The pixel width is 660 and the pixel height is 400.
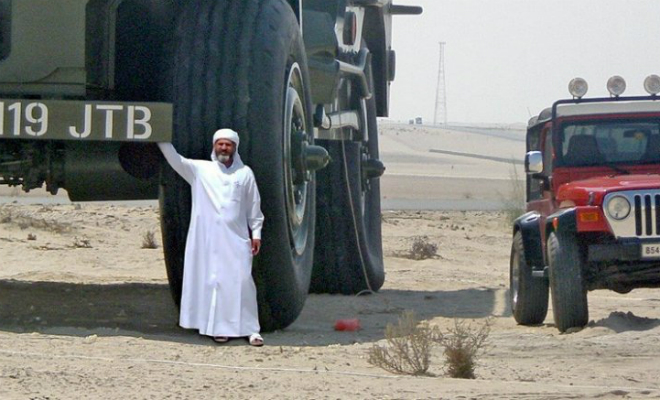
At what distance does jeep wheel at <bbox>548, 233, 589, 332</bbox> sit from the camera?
11125 mm

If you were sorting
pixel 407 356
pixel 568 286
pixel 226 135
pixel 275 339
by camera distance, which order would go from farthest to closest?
pixel 568 286, pixel 275 339, pixel 226 135, pixel 407 356

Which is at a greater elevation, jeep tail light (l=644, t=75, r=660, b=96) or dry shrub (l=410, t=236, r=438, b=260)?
jeep tail light (l=644, t=75, r=660, b=96)

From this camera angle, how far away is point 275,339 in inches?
392

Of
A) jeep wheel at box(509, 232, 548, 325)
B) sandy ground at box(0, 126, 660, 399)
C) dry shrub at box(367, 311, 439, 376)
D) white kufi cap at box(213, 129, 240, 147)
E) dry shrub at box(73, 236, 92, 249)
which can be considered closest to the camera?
sandy ground at box(0, 126, 660, 399)

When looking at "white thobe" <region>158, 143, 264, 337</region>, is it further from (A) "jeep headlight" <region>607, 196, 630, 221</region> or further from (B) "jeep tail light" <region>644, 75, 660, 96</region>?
(B) "jeep tail light" <region>644, 75, 660, 96</region>

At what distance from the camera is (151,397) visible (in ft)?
23.9

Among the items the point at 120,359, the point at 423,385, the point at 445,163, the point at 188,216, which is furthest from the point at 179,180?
the point at 445,163

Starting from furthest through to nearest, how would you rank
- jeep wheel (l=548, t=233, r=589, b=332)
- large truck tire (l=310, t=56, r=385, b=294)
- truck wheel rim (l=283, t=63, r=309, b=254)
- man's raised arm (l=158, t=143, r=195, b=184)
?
large truck tire (l=310, t=56, r=385, b=294), jeep wheel (l=548, t=233, r=589, b=332), truck wheel rim (l=283, t=63, r=309, b=254), man's raised arm (l=158, t=143, r=195, b=184)

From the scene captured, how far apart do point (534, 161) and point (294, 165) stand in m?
2.31

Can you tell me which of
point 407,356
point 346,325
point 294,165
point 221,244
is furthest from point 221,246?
point 346,325

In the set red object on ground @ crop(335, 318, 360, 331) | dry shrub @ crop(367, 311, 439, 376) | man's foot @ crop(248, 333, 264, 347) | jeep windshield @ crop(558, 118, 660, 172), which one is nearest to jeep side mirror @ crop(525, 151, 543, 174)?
jeep windshield @ crop(558, 118, 660, 172)

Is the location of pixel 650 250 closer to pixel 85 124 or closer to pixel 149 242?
pixel 85 124

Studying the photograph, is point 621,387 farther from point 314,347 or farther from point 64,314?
point 64,314

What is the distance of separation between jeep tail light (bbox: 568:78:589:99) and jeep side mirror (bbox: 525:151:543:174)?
1.94ft
